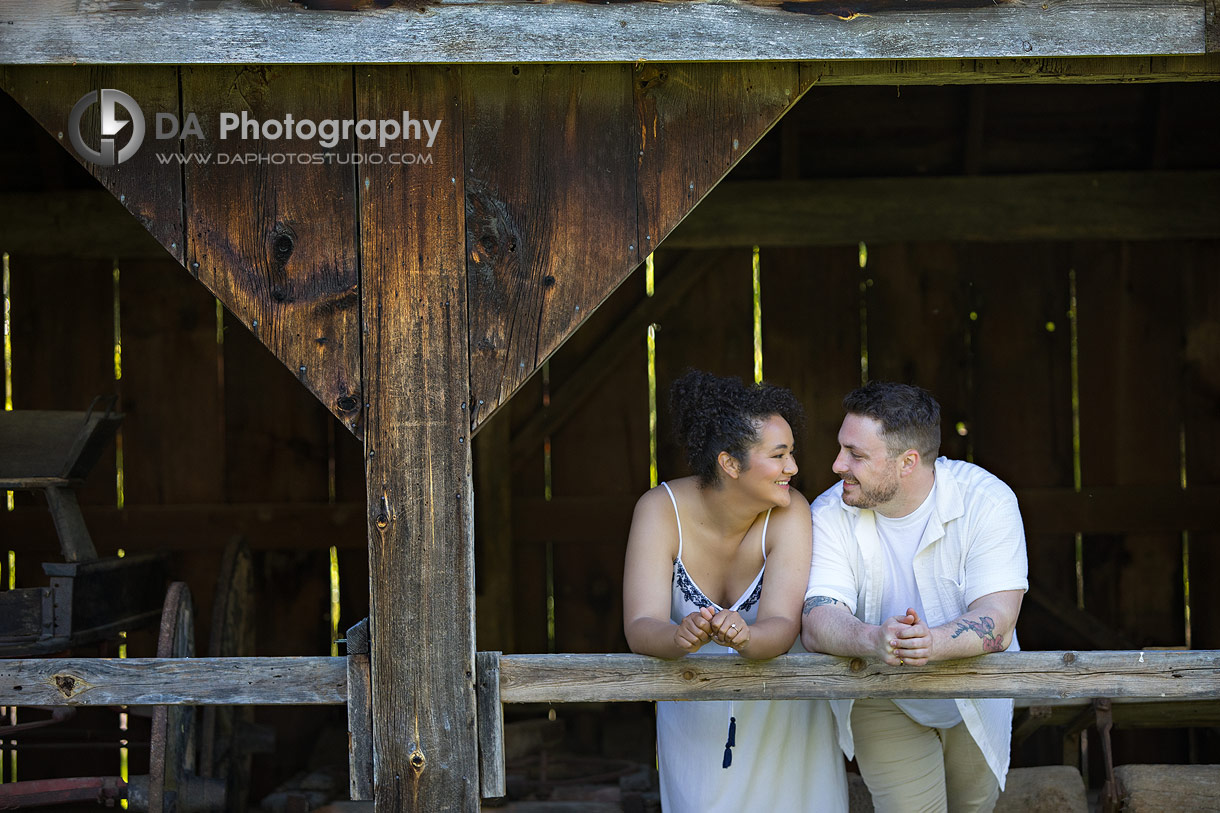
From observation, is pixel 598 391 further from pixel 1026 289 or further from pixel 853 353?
pixel 1026 289

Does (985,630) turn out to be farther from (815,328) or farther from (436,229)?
(815,328)

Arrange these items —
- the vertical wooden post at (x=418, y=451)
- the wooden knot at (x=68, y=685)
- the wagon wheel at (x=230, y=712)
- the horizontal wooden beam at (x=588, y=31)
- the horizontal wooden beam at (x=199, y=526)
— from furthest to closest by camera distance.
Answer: the horizontal wooden beam at (x=199, y=526) < the wagon wheel at (x=230, y=712) < the wooden knot at (x=68, y=685) < the vertical wooden post at (x=418, y=451) < the horizontal wooden beam at (x=588, y=31)

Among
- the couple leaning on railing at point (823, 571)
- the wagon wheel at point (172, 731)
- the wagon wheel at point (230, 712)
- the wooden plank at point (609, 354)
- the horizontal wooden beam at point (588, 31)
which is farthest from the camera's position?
the wooden plank at point (609, 354)

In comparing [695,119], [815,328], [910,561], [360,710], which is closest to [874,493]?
[910,561]

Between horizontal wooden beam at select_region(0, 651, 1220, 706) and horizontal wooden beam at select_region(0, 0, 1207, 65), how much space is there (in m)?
1.55

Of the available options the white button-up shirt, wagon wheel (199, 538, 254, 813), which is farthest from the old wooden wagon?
the white button-up shirt

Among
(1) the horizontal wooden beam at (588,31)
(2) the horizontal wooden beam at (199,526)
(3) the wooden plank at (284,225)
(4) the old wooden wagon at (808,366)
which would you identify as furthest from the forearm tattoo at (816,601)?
(2) the horizontal wooden beam at (199,526)

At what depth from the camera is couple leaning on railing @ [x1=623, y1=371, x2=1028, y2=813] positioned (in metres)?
3.24

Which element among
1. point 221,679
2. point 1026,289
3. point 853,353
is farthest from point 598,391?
point 221,679

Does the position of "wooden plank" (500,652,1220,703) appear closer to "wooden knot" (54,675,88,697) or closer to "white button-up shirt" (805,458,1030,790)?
"white button-up shirt" (805,458,1030,790)

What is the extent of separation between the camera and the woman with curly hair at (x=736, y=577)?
3275 millimetres

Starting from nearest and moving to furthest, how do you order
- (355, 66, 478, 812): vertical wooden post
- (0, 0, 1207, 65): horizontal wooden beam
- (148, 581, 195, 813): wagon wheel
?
(0, 0, 1207, 65): horizontal wooden beam
(355, 66, 478, 812): vertical wooden post
(148, 581, 195, 813): wagon wheel

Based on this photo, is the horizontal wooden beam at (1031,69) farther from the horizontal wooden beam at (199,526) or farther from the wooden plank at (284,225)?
the horizontal wooden beam at (199,526)

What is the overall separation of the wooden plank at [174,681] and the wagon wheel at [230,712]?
1.29 m
